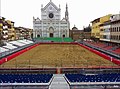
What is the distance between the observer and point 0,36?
213 feet

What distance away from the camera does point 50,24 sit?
329 ft

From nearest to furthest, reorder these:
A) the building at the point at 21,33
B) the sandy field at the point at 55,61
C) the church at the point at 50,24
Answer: the sandy field at the point at 55,61 < the church at the point at 50,24 < the building at the point at 21,33

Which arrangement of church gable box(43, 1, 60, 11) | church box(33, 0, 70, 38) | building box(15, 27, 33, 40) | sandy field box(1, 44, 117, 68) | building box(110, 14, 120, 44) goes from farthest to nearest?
building box(15, 27, 33, 40) < church gable box(43, 1, 60, 11) < church box(33, 0, 70, 38) < building box(110, 14, 120, 44) < sandy field box(1, 44, 117, 68)

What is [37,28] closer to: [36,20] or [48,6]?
[36,20]

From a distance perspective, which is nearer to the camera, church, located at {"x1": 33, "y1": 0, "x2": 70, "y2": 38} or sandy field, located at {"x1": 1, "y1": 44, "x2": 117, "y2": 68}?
sandy field, located at {"x1": 1, "y1": 44, "x2": 117, "y2": 68}

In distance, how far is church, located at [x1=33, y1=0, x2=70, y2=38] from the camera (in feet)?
Result: 328

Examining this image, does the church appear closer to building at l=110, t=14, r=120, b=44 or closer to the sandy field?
building at l=110, t=14, r=120, b=44

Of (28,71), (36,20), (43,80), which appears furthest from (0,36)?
(43,80)

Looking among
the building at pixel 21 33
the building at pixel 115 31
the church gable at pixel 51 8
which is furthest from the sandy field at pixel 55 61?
the building at pixel 21 33

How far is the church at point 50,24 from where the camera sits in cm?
10000

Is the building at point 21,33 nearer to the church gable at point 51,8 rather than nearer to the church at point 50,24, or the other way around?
the church at point 50,24

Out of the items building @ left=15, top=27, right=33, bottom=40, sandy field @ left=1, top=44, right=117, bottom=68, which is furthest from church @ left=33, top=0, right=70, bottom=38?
sandy field @ left=1, top=44, right=117, bottom=68

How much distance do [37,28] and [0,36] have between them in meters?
36.3

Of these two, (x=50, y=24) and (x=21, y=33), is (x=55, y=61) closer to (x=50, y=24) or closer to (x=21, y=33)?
(x=50, y=24)
